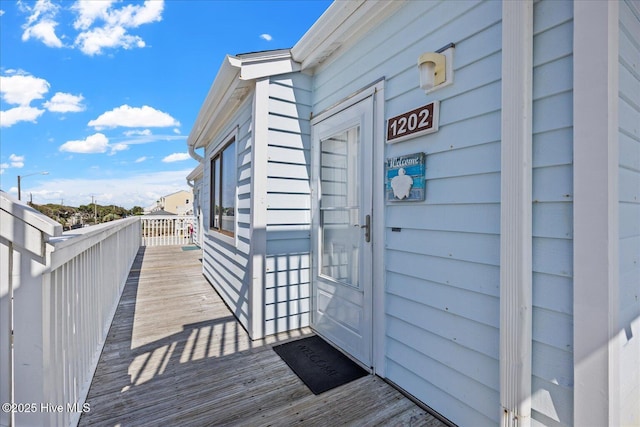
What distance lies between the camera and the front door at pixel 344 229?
2211 millimetres

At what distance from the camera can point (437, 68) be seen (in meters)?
1.65

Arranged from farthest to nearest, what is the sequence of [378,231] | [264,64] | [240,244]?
1. [240,244]
2. [264,64]
3. [378,231]

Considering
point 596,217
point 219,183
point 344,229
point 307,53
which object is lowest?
point 344,229

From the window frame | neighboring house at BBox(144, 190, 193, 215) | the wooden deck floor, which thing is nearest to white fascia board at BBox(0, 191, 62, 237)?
the wooden deck floor

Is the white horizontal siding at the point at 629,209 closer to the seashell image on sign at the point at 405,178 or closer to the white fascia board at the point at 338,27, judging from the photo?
the seashell image on sign at the point at 405,178

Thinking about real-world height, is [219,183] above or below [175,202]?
below

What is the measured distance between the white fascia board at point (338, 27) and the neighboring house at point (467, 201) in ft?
0.05

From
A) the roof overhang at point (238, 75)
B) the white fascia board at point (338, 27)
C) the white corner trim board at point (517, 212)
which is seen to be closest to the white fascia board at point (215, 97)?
the roof overhang at point (238, 75)

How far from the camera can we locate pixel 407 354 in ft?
6.21

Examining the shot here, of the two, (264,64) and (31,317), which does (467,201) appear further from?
(264,64)

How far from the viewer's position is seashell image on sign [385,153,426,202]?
5.82 ft

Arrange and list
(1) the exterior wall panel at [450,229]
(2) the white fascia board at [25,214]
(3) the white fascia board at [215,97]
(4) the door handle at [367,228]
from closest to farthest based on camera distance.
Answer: (2) the white fascia board at [25,214] < (1) the exterior wall panel at [450,229] < (4) the door handle at [367,228] < (3) the white fascia board at [215,97]

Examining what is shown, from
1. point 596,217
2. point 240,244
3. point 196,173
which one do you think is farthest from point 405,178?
point 196,173

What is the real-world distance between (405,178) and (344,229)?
32.0 inches
